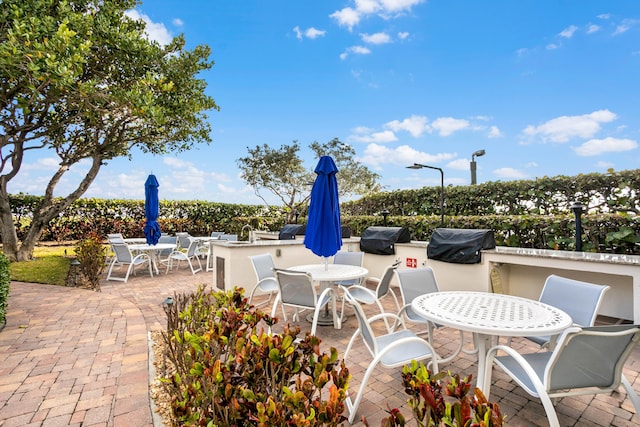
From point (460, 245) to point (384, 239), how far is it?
1698 mm

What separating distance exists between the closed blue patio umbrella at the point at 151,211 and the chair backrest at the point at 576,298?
29.5ft

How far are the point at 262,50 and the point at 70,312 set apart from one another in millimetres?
10039

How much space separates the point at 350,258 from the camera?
5.47 m

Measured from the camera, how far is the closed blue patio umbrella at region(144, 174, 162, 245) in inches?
347

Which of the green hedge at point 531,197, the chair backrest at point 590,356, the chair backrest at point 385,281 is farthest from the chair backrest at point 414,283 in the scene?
the green hedge at point 531,197

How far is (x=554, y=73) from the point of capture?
7.32 m

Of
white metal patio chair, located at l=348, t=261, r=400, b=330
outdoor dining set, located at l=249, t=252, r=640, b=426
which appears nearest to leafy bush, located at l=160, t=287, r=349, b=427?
outdoor dining set, located at l=249, t=252, r=640, b=426

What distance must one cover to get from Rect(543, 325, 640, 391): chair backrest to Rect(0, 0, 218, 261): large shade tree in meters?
8.03

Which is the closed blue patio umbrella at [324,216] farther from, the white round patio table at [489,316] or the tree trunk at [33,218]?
the tree trunk at [33,218]

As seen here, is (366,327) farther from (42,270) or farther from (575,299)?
(42,270)

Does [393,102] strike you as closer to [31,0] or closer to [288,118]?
[288,118]

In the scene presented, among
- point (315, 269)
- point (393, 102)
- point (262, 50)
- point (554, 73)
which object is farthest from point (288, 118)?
point (315, 269)

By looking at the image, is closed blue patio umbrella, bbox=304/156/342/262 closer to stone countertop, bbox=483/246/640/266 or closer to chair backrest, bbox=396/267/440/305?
chair backrest, bbox=396/267/440/305

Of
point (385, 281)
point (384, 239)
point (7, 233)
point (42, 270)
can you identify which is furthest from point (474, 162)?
point (7, 233)
